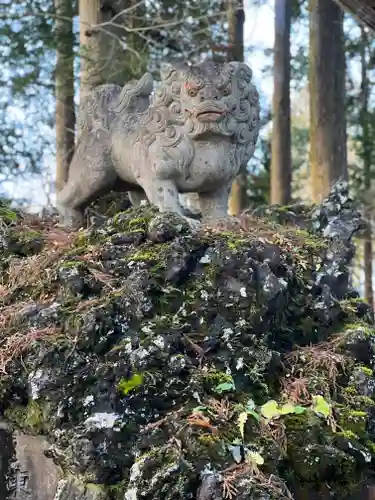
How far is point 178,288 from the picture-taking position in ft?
7.54

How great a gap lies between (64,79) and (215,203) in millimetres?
4305

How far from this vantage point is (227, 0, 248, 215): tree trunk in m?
7.14

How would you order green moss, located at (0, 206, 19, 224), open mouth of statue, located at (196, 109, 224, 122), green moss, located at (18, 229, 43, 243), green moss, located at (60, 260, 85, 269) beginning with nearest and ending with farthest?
1. green moss, located at (60, 260, 85, 269)
2. open mouth of statue, located at (196, 109, 224, 122)
3. green moss, located at (18, 229, 43, 243)
4. green moss, located at (0, 206, 19, 224)

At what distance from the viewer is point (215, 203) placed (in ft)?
10.4

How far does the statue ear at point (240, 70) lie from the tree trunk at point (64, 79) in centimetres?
397

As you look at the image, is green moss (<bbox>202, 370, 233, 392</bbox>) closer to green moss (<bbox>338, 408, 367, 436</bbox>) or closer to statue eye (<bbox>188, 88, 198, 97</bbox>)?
green moss (<bbox>338, 408, 367, 436</bbox>)

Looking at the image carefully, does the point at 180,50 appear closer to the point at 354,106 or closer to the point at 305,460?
the point at 354,106

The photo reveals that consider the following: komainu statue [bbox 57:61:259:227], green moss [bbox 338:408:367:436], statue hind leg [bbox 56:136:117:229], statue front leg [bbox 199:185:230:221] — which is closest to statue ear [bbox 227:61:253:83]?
komainu statue [bbox 57:61:259:227]

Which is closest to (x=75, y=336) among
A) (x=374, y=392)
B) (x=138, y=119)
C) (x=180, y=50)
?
(x=374, y=392)

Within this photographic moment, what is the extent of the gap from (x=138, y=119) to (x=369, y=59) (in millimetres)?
6972

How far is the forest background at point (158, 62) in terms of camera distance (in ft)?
19.6

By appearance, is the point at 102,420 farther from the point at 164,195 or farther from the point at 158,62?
the point at 158,62

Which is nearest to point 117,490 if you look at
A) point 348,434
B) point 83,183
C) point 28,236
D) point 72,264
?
point 348,434

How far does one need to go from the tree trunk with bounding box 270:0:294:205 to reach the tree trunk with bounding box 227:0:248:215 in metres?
0.43
